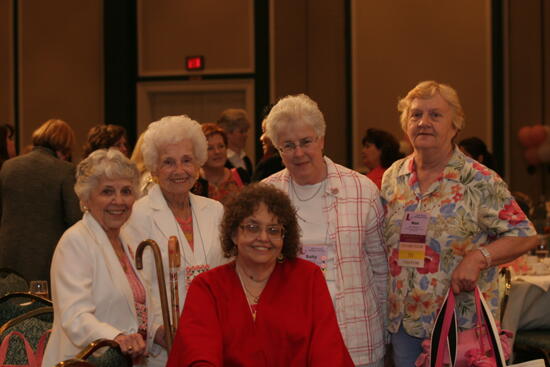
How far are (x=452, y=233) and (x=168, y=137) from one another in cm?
120

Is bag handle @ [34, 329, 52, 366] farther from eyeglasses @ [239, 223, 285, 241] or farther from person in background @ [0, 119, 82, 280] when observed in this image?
person in background @ [0, 119, 82, 280]

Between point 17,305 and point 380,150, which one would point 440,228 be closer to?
point 17,305

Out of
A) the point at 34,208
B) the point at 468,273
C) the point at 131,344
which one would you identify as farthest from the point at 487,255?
the point at 34,208

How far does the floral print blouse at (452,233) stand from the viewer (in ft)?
9.90

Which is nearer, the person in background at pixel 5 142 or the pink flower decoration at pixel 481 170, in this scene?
the pink flower decoration at pixel 481 170

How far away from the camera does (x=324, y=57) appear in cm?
912

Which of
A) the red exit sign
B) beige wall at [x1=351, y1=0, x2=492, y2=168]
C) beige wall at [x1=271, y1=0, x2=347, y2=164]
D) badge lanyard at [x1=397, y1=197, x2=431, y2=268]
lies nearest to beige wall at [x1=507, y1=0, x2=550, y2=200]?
beige wall at [x1=351, y1=0, x2=492, y2=168]

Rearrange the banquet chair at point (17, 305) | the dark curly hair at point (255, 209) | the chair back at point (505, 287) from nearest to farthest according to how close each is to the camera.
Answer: the dark curly hair at point (255, 209) → the banquet chair at point (17, 305) → the chair back at point (505, 287)

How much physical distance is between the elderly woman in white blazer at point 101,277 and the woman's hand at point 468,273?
3.68 ft

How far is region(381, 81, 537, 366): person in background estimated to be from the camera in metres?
3.01

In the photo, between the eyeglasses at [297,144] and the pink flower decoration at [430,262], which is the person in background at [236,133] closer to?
the eyeglasses at [297,144]

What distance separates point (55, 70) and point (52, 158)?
480 centimetres

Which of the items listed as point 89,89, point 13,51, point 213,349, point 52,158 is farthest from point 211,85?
point 213,349

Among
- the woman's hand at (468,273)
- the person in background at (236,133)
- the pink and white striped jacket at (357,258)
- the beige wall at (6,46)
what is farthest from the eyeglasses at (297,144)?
the beige wall at (6,46)
